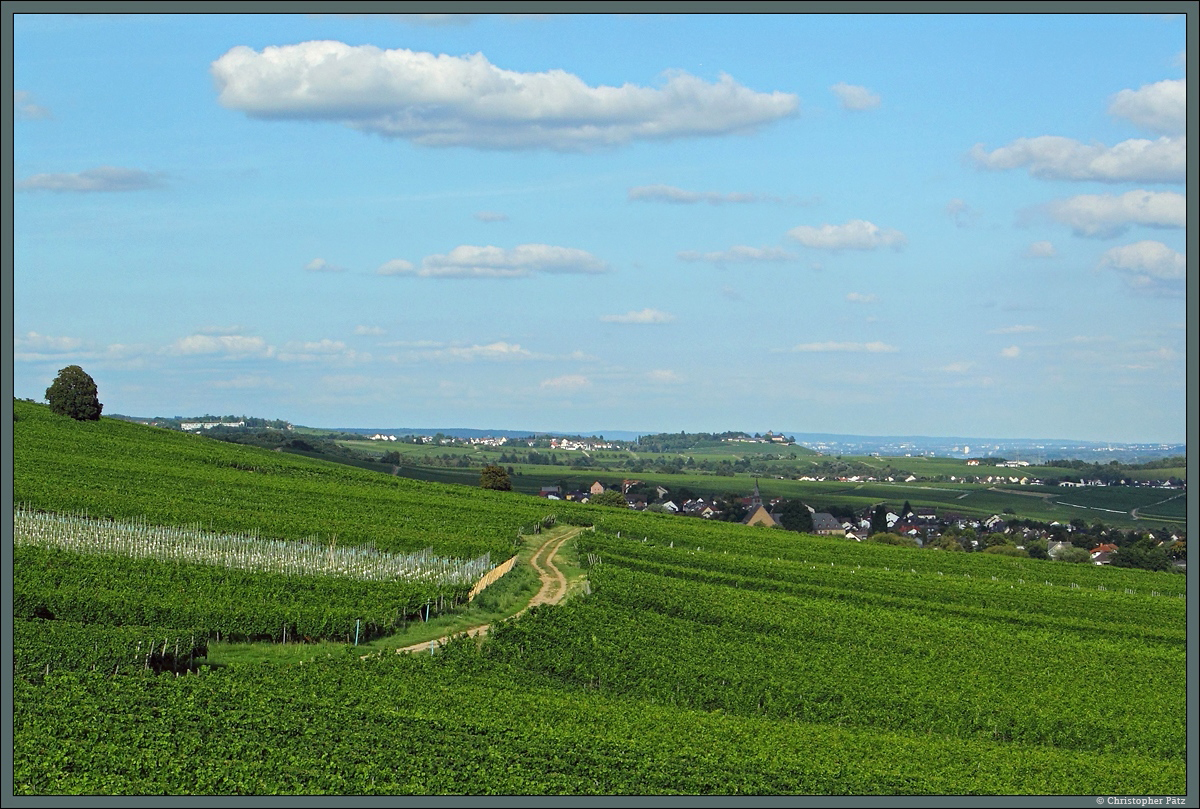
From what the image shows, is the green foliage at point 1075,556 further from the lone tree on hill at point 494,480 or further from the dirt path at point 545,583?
the dirt path at point 545,583

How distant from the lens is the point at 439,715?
26.4 m

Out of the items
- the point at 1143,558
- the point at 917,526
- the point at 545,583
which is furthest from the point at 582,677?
the point at 917,526

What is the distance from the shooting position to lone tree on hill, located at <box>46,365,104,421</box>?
268ft

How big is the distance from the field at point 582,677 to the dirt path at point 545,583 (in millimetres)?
1147

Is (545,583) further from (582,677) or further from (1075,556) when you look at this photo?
(1075,556)

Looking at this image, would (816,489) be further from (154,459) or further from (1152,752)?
(1152,752)

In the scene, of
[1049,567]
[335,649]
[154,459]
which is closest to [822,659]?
[335,649]

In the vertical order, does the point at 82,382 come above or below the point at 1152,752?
above

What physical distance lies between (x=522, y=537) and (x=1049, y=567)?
107 feet

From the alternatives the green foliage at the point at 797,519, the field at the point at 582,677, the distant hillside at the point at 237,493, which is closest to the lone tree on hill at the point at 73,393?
the distant hillside at the point at 237,493

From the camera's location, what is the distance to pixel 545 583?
46156mm

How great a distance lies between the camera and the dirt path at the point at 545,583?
35.5 meters

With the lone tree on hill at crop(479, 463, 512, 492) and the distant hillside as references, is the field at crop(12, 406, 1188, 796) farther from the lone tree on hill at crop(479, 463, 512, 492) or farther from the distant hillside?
the lone tree on hill at crop(479, 463, 512, 492)

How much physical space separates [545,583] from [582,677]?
1218 cm
